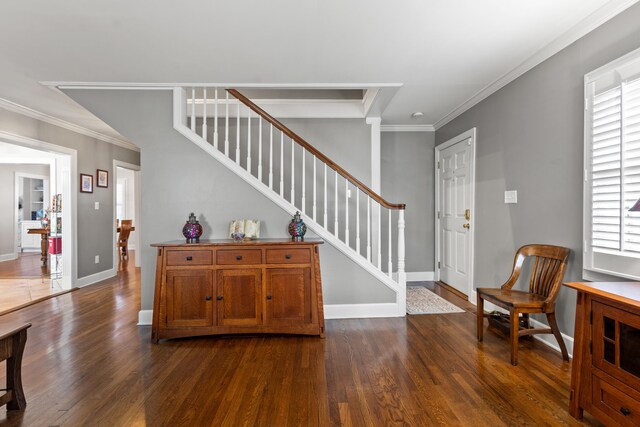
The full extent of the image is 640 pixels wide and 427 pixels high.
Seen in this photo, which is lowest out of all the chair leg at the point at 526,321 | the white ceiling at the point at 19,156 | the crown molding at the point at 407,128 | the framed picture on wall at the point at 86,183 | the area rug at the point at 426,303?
the area rug at the point at 426,303

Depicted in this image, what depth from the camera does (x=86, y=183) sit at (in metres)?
5.09

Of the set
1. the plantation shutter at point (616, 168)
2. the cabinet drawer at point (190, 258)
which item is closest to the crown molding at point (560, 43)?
the plantation shutter at point (616, 168)

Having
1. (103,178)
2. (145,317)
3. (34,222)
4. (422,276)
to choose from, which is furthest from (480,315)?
(34,222)

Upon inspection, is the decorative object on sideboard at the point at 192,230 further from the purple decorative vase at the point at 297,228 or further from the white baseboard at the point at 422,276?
the white baseboard at the point at 422,276

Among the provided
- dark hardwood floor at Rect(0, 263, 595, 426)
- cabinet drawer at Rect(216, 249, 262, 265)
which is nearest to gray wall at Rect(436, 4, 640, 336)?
dark hardwood floor at Rect(0, 263, 595, 426)

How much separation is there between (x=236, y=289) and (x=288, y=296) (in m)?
0.45

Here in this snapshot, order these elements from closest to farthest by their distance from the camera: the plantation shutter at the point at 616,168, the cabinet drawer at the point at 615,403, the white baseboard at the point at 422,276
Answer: the cabinet drawer at the point at 615,403, the plantation shutter at the point at 616,168, the white baseboard at the point at 422,276

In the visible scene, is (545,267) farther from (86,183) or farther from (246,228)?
(86,183)

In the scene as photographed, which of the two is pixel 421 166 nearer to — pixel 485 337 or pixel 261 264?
pixel 485 337

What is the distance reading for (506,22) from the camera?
2.29m

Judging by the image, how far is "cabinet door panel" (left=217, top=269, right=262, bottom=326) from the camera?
2.91 metres

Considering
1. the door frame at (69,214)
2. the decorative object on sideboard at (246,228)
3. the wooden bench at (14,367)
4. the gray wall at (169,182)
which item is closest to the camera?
the wooden bench at (14,367)

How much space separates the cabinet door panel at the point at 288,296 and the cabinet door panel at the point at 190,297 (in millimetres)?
506

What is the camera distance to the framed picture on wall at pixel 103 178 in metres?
5.38
